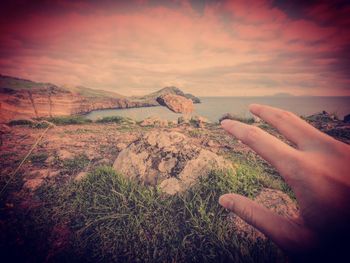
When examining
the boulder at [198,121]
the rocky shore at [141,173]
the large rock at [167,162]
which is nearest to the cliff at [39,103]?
the rocky shore at [141,173]

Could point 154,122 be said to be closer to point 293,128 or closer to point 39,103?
point 39,103

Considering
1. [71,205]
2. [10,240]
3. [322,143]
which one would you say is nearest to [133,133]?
[71,205]

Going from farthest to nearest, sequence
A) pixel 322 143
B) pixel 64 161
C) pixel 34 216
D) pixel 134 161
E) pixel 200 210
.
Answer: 1. pixel 64 161
2. pixel 134 161
3. pixel 34 216
4. pixel 200 210
5. pixel 322 143

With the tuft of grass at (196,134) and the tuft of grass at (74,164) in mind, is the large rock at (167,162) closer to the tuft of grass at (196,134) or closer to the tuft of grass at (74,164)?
the tuft of grass at (74,164)

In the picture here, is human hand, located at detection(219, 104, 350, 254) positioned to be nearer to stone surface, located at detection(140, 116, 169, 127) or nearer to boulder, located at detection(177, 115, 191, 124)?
stone surface, located at detection(140, 116, 169, 127)

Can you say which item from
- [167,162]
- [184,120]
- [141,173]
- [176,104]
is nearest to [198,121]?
[184,120]

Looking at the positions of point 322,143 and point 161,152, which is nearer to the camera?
point 322,143

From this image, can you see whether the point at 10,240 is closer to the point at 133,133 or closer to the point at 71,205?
the point at 71,205
